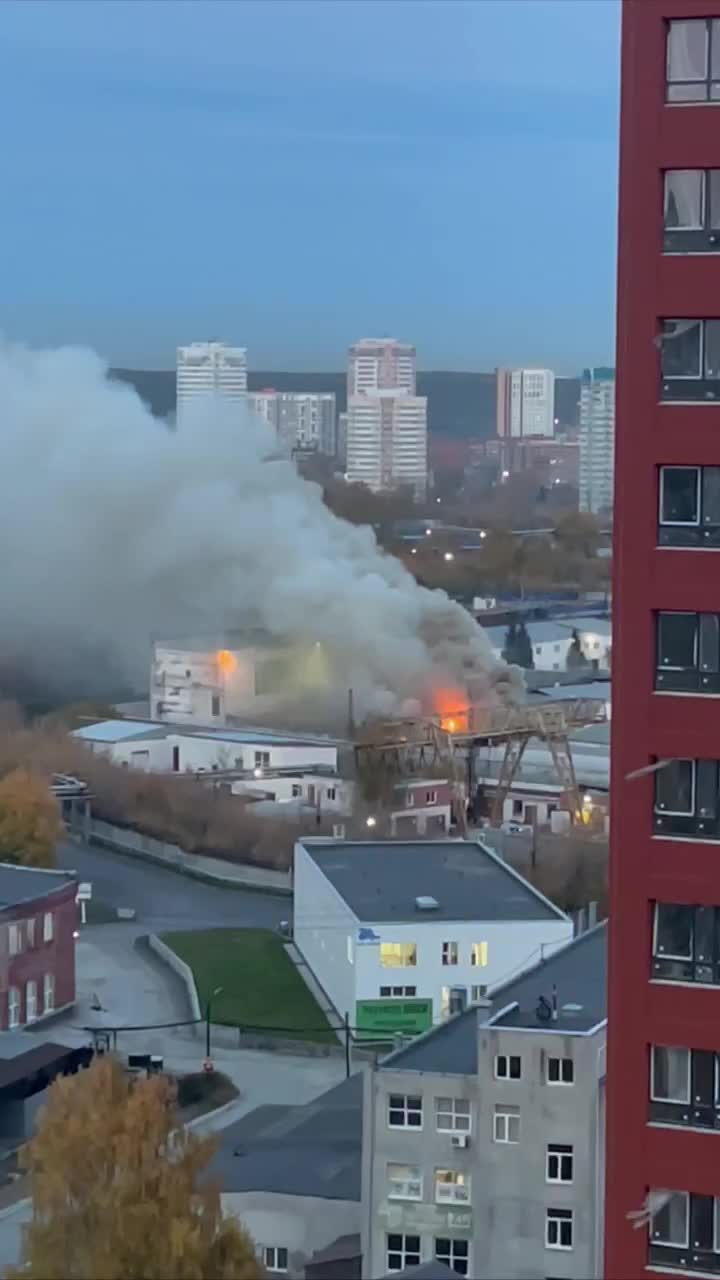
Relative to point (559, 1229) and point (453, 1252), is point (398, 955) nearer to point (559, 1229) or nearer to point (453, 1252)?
point (453, 1252)

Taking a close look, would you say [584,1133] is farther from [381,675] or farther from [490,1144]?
[381,675]

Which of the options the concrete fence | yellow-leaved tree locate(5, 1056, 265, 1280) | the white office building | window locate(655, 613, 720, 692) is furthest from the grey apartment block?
the white office building

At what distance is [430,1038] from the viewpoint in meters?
4.73

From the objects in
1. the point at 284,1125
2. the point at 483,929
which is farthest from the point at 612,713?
the point at 483,929

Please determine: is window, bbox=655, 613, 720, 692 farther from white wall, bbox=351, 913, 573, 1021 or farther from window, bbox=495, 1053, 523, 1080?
white wall, bbox=351, 913, 573, 1021

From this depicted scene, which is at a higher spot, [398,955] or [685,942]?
[685,942]

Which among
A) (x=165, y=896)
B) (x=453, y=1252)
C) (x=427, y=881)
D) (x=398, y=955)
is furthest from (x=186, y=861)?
(x=453, y=1252)

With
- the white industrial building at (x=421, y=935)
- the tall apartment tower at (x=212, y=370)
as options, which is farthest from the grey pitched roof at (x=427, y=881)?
the tall apartment tower at (x=212, y=370)

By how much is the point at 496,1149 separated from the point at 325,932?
3649 millimetres

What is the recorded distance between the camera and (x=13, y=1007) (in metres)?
7.45

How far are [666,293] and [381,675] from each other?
11751 millimetres

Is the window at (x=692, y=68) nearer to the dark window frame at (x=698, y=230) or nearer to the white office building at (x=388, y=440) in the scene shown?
the dark window frame at (x=698, y=230)

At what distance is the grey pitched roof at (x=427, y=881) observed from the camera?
7539mm

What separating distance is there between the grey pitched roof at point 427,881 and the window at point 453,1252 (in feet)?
10.0
